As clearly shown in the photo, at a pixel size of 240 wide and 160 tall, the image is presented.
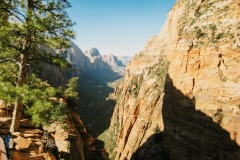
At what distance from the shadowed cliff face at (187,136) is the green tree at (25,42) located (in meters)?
33.7

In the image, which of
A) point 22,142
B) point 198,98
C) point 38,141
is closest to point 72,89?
point 198,98

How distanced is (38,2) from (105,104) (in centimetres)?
15058

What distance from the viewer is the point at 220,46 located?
43.1 m

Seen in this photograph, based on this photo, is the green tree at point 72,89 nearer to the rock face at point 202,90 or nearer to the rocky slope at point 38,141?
the rock face at point 202,90

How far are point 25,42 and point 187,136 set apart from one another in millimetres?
38425

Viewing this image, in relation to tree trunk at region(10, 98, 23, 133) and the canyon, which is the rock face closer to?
the canyon

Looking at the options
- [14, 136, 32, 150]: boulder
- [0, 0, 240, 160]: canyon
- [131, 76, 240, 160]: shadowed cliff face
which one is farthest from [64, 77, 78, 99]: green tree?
[14, 136, 32, 150]: boulder

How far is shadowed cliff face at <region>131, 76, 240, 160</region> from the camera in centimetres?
3975

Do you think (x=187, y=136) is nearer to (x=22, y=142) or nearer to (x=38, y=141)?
(x=38, y=141)

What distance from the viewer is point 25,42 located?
14125 millimetres

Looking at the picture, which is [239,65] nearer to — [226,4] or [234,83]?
[234,83]

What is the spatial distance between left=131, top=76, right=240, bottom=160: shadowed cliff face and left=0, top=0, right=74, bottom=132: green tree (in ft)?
111

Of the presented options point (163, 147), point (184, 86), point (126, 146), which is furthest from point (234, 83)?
point (126, 146)


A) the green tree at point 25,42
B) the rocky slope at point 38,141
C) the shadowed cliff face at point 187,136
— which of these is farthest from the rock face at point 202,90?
the green tree at point 25,42
